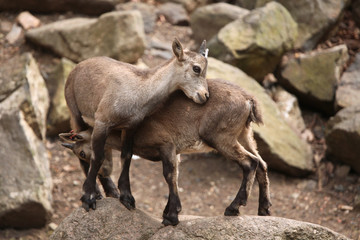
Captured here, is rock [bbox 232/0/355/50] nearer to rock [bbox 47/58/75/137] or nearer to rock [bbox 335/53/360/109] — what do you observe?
rock [bbox 335/53/360/109]

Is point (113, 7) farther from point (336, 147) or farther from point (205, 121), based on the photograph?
point (205, 121)

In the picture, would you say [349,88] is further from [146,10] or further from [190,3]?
[146,10]

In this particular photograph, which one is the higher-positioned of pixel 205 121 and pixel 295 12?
pixel 205 121

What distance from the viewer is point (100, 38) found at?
12898mm

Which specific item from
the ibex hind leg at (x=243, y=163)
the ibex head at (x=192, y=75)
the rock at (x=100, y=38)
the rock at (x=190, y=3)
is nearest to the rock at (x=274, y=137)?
the rock at (x=100, y=38)

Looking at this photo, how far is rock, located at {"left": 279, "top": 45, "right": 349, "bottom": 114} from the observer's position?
12805mm

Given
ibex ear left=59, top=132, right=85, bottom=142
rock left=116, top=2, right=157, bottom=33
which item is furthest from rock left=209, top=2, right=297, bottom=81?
ibex ear left=59, top=132, right=85, bottom=142

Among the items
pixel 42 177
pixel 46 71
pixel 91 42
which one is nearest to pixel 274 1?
pixel 91 42

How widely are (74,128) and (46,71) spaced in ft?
19.6

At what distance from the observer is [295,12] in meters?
14.6

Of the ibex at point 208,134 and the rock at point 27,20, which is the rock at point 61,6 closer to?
the rock at point 27,20

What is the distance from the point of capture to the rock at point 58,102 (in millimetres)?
11539

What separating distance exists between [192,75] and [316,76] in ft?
24.5

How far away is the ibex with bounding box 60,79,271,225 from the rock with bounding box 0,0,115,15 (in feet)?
28.4
